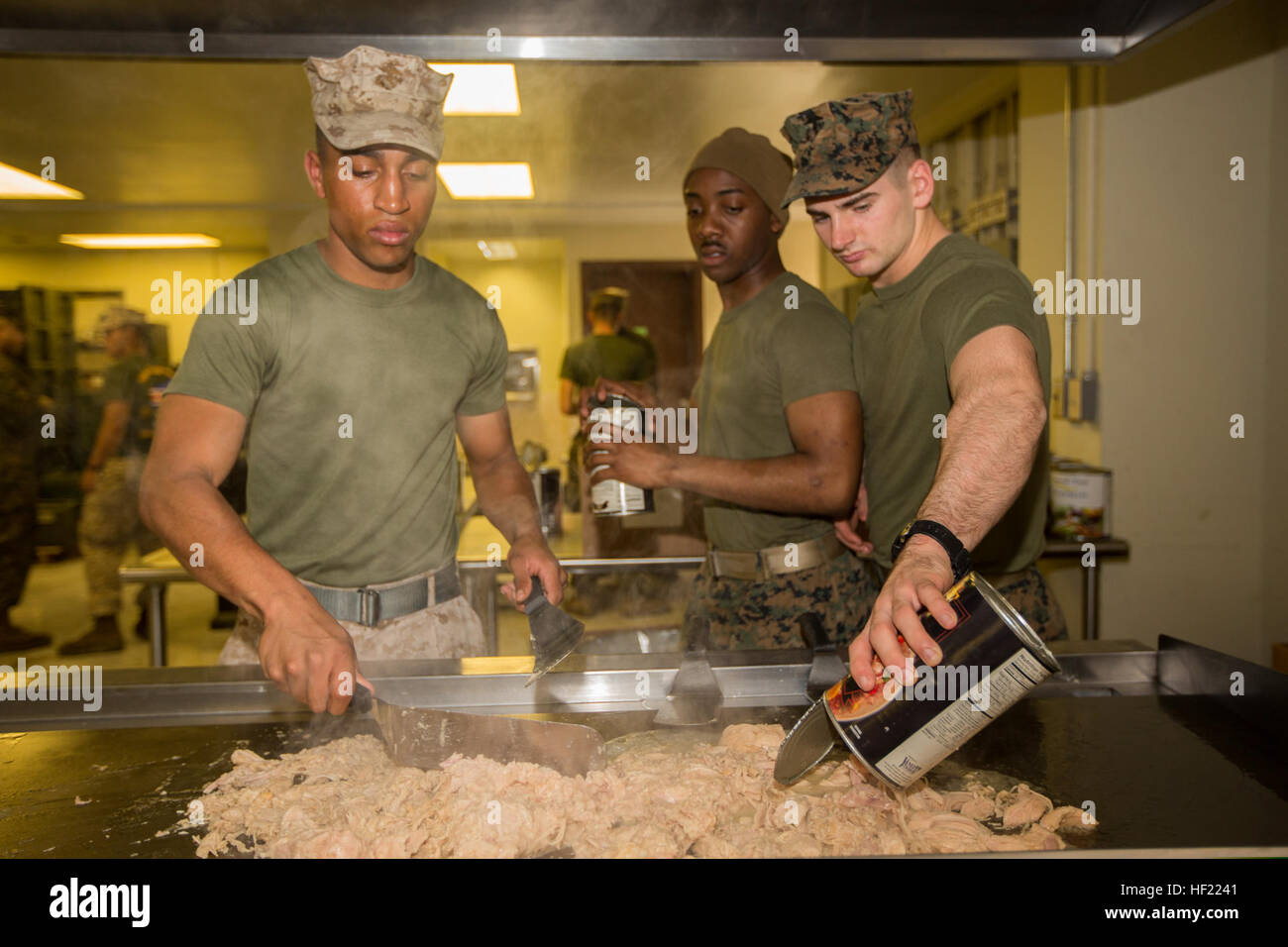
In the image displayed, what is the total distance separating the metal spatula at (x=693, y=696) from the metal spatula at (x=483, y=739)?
20 centimetres

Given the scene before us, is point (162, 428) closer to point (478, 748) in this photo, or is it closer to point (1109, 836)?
point (478, 748)

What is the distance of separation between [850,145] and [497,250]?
1.18 metres

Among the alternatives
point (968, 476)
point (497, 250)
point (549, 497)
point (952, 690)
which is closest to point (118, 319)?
point (497, 250)

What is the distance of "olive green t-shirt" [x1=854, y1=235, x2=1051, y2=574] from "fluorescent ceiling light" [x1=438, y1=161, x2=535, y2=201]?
1.12 m

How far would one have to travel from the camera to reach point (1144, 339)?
9.20 ft

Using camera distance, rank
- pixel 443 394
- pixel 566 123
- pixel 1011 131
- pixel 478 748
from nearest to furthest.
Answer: pixel 478 748
pixel 443 394
pixel 566 123
pixel 1011 131

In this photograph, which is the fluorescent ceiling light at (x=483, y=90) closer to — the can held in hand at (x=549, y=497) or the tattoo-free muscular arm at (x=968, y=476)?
the can held in hand at (x=549, y=497)

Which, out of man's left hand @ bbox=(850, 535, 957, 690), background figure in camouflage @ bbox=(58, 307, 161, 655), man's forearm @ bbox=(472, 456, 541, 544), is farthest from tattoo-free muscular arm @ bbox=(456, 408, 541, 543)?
background figure in camouflage @ bbox=(58, 307, 161, 655)

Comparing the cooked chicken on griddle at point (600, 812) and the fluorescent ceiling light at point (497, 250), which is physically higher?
the fluorescent ceiling light at point (497, 250)

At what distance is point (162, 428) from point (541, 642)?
688 mm

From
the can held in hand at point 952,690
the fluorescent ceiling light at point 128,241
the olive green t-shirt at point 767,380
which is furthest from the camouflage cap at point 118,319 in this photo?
the can held in hand at point 952,690

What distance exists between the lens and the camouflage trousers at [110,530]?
8.25 feet
